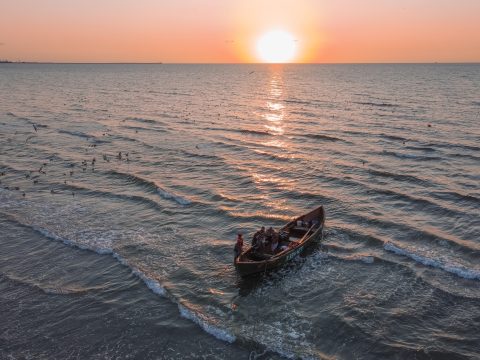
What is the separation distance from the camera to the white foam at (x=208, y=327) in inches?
634

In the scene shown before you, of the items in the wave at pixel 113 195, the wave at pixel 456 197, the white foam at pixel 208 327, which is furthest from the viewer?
the wave at pixel 113 195

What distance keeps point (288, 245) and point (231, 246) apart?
314cm

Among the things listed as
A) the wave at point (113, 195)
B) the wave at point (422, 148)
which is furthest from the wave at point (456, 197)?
the wave at point (113, 195)

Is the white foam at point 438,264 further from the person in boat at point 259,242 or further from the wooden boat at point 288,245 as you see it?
the person in boat at point 259,242

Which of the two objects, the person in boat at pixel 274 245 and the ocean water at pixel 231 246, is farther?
the person in boat at pixel 274 245

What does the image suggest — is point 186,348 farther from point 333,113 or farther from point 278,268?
point 333,113

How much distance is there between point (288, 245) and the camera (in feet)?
75.2

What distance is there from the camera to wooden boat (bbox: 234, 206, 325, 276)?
782 inches

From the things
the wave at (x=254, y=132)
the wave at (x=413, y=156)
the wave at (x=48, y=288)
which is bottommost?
the wave at (x=48, y=288)

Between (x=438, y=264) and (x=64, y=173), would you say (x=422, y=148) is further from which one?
(x=64, y=173)

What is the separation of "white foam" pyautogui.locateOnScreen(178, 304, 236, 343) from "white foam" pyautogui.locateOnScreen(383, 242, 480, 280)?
11058 mm

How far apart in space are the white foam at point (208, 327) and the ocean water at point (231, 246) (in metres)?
0.06

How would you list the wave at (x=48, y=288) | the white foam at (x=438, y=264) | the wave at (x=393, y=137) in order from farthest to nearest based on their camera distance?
the wave at (x=393, y=137), the white foam at (x=438, y=264), the wave at (x=48, y=288)

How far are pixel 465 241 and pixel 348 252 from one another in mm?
6633
